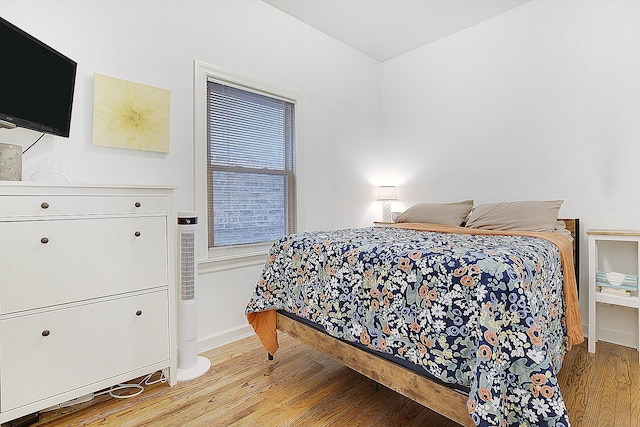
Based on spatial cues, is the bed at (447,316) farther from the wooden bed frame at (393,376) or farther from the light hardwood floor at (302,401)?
the light hardwood floor at (302,401)

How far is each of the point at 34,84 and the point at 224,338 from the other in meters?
1.97

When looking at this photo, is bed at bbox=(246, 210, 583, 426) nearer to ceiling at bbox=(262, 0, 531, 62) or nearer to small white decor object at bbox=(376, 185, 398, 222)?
small white decor object at bbox=(376, 185, 398, 222)

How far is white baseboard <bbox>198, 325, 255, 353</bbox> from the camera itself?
2428mm

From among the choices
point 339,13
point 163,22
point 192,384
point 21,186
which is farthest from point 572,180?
point 21,186

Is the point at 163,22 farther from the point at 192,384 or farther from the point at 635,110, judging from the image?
the point at 635,110

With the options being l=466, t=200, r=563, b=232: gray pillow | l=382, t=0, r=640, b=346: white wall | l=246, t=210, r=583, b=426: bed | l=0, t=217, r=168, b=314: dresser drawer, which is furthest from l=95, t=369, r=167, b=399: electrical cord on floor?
l=382, t=0, r=640, b=346: white wall

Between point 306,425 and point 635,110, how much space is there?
306 centimetres

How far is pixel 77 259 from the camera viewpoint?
158cm

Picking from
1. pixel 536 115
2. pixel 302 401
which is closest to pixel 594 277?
pixel 536 115

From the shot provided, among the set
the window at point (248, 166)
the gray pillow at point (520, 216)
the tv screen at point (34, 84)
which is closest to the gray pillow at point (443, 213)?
the gray pillow at point (520, 216)

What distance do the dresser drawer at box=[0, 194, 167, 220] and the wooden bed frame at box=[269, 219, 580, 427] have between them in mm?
1057

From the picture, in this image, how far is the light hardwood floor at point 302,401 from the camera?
158cm

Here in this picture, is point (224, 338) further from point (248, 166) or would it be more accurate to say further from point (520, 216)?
point (520, 216)

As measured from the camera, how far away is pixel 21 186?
1.43 m
